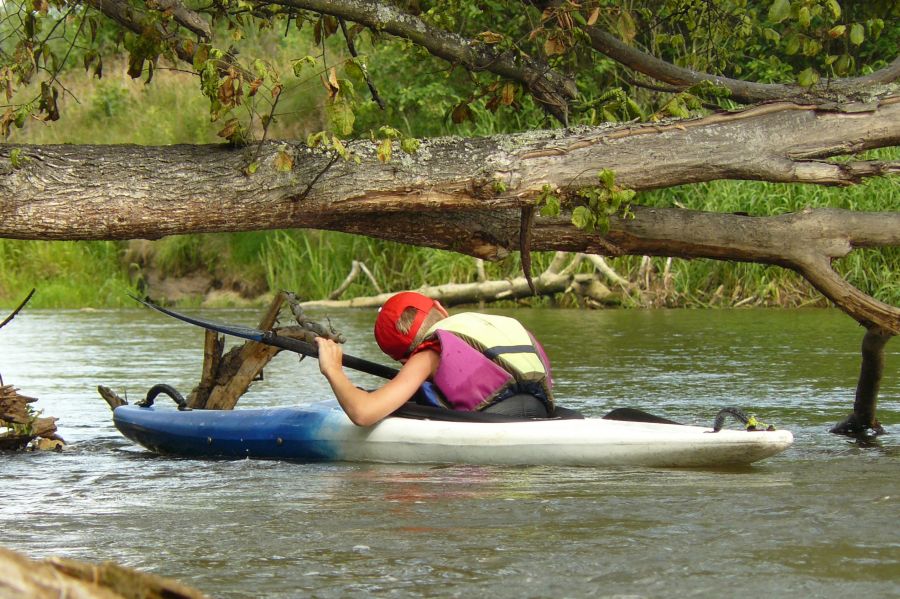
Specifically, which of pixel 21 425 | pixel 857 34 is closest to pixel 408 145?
pixel 857 34

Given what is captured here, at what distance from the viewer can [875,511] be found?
442 centimetres

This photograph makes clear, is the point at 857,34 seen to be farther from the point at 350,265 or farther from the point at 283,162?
the point at 350,265

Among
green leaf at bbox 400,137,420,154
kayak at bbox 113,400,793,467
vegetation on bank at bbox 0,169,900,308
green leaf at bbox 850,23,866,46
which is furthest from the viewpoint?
vegetation on bank at bbox 0,169,900,308

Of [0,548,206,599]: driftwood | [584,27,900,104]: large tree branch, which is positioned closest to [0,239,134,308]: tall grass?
[584,27,900,104]: large tree branch

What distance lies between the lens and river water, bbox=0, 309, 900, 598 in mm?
3619

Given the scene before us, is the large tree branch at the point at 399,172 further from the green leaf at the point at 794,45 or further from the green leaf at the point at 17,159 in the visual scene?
the green leaf at the point at 794,45

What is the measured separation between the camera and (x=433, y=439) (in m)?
5.75

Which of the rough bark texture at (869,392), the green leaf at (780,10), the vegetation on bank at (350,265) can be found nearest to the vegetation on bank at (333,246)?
the vegetation on bank at (350,265)

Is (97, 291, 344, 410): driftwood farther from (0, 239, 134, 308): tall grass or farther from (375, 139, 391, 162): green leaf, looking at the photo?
(0, 239, 134, 308): tall grass

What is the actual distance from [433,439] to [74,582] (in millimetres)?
3422

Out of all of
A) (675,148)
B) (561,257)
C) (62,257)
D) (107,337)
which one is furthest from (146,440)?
(62,257)

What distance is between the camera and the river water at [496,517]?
3619mm

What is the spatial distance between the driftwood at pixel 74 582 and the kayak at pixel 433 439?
127 inches

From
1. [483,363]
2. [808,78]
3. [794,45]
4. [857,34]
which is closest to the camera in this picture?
[483,363]
